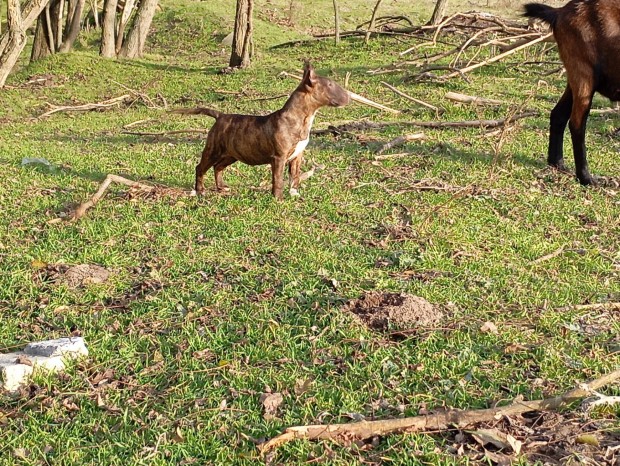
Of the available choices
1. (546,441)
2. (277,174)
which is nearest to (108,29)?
(277,174)

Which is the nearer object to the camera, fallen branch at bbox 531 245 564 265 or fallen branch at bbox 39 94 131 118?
fallen branch at bbox 531 245 564 265

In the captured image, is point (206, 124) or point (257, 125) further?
point (206, 124)

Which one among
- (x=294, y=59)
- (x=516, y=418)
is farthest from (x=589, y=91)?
(x=294, y=59)

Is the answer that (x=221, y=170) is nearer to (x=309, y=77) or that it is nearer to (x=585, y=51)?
(x=309, y=77)

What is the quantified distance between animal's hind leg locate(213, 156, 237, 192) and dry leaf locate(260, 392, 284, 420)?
374 centimetres

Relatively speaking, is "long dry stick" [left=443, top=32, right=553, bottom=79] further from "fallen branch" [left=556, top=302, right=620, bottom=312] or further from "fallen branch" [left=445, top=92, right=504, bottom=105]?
"fallen branch" [left=556, top=302, right=620, bottom=312]

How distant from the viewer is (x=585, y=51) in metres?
7.57

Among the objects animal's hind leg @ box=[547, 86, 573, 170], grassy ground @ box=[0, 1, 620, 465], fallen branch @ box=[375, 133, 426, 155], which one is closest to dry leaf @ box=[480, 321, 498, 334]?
grassy ground @ box=[0, 1, 620, 465]

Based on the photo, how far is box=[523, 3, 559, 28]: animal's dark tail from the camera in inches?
310

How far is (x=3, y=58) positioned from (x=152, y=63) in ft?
12.6

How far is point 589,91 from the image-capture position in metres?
7.68

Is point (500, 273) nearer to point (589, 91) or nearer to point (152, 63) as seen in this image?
point (589, 91)

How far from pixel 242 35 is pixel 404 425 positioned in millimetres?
14124

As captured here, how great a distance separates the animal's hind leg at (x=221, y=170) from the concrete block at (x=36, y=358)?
318 cm
